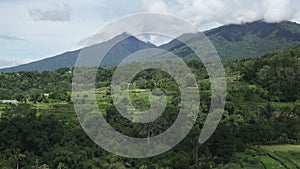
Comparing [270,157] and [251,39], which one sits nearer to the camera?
[270,157]

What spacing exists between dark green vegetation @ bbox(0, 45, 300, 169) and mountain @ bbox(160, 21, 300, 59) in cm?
4710

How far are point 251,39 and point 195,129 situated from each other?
3289 inches

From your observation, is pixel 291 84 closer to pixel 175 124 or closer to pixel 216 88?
pixel 216 88

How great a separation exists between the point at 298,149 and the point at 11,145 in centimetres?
1458

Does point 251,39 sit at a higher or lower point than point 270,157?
higher

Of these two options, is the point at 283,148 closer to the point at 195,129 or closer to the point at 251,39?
the point at 195,129

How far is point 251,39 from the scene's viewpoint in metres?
100

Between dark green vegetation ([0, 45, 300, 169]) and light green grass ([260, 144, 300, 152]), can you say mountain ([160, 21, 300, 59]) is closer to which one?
dark green vegetation ([0, 45, 300, 169])

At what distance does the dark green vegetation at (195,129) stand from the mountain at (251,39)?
47.1 metres

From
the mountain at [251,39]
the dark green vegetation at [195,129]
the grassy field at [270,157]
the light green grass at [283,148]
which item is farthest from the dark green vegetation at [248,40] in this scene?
the grassy field at [270,157]

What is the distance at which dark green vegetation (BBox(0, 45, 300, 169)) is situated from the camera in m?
17.3

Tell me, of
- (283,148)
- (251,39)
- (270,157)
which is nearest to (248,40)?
(251,39)

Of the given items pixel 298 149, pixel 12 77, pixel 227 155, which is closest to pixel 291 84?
pixel 298 149

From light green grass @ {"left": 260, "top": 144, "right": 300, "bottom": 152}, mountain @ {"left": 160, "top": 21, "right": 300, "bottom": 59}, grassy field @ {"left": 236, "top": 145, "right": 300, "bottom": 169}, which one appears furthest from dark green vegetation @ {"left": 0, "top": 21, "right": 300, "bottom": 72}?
grassy field @ {"left": 236, "top": 145, "right": 300, "bottom": 169}
